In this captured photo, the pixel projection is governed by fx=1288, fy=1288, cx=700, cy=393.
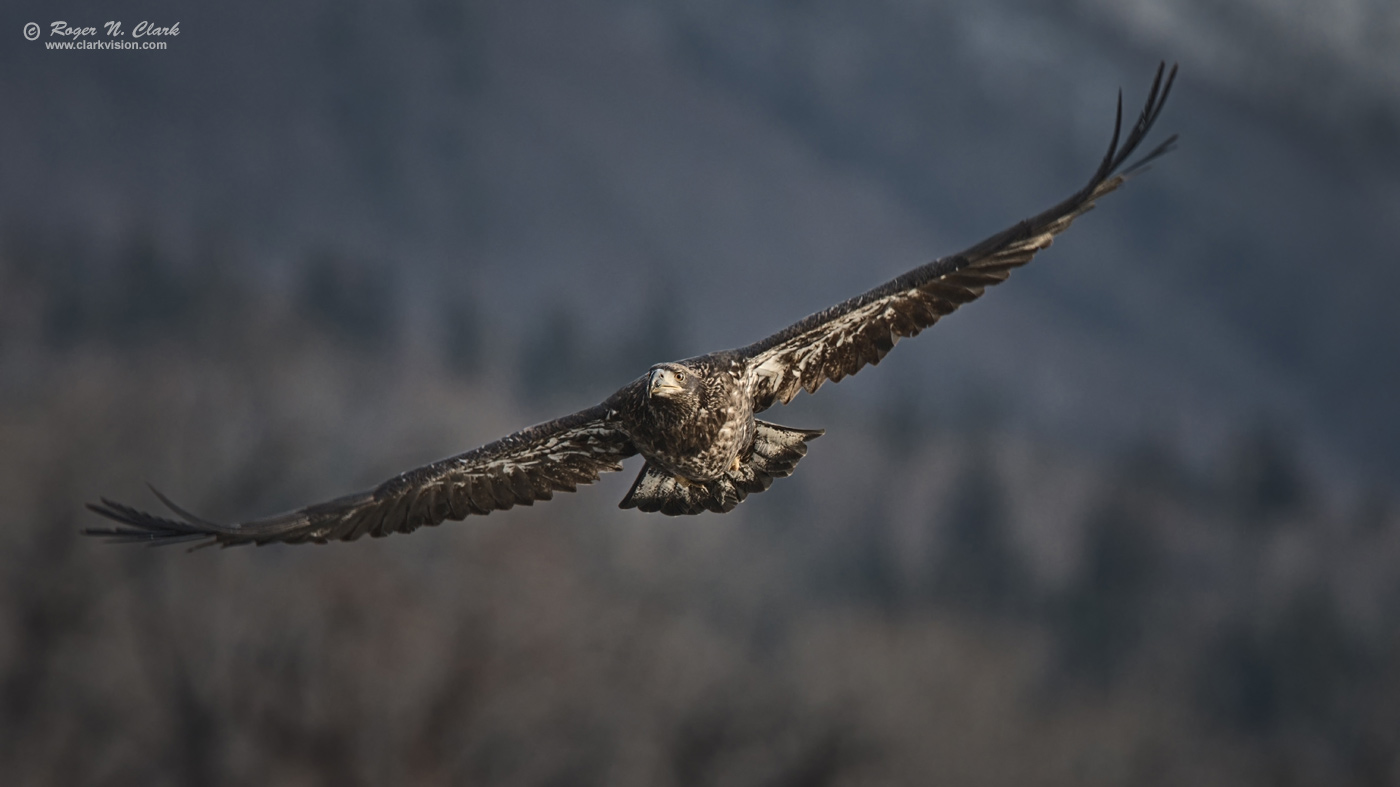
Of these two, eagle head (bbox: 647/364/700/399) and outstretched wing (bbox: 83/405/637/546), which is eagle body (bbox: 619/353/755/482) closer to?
eagle head (bbox: 647/364/700/399)

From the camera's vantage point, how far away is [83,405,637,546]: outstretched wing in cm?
909

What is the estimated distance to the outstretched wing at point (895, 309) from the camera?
9.09 metres

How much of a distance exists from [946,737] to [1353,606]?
120 feet

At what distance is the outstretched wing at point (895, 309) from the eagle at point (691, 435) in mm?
10

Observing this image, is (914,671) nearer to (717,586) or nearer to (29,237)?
(717,586)

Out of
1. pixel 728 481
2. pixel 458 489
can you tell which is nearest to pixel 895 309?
pixel 728 481

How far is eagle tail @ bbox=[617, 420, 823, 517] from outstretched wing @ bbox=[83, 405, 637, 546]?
32 cm

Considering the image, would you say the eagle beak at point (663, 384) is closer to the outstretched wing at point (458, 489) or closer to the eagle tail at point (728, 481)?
the outstretched wing at point (458, 489)

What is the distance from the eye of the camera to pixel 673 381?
8641mm

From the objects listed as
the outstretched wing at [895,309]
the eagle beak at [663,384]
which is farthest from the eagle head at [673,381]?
the outstretched wing at [895,309]

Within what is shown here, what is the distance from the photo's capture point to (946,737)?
5047cm

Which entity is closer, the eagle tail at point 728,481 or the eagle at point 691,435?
the eagle at point 691,435

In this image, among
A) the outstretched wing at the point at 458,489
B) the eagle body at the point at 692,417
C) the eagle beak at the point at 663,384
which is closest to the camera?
the eagle beak at the point at 663,384

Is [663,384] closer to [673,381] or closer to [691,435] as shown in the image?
[673,381]
